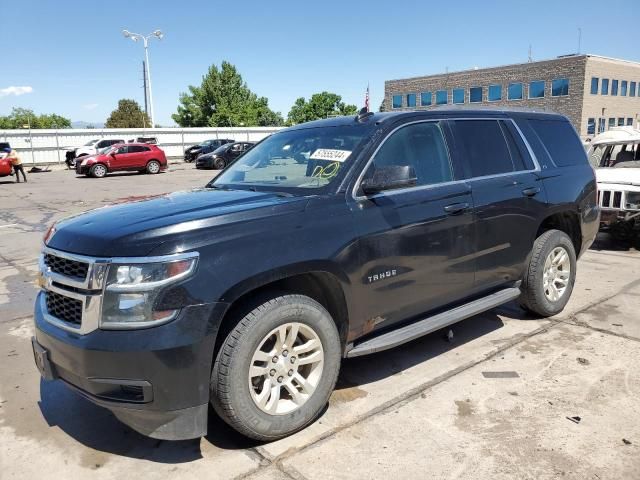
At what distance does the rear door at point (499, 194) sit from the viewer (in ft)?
13.6

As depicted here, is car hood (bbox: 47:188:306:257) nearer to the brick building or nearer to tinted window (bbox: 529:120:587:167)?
tinted window (bbox: 529:120:587:167)

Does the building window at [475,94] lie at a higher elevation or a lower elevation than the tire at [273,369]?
higher

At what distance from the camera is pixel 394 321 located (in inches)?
144

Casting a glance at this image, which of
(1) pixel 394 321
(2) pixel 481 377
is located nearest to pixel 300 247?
(1) pixel 394 321

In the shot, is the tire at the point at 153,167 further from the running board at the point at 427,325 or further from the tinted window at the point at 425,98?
the tinted window at the point at 425,98

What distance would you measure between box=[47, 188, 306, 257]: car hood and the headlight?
78 millimetres

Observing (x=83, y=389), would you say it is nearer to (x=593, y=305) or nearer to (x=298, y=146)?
(x=298, y=146)

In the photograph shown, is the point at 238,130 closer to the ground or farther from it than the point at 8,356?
farther from it

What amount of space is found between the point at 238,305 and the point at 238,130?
142 ft

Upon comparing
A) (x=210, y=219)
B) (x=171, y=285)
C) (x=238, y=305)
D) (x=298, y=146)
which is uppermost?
(x=298, y=146)

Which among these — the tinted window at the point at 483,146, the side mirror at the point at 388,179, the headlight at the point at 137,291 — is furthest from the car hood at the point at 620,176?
the headlight at the point at 137,291

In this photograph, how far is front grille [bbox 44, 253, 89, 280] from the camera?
107 inches

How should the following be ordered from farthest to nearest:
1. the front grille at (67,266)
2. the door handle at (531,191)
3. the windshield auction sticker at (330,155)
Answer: the door handle at (531,191) < the windshield auction sticker at (330,155) < the front grille at (67,266)

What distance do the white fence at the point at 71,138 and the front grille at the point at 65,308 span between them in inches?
1135
